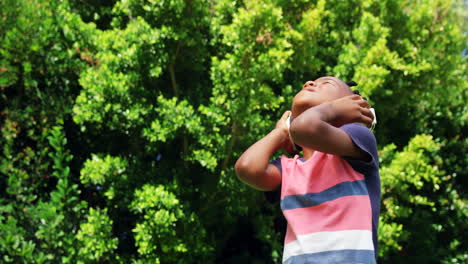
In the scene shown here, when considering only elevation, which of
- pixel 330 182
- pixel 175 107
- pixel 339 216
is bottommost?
pixel 339 216

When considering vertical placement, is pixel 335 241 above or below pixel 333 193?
below

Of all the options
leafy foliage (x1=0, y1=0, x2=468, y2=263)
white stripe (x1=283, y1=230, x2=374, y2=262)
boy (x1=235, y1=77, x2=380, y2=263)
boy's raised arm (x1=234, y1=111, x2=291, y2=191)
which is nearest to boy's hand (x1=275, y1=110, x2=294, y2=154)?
boy's raised arm (x1=234, y1=111, x2=291, y2=191)

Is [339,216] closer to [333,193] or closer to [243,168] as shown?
[333,193]

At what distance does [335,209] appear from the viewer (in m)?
1.42

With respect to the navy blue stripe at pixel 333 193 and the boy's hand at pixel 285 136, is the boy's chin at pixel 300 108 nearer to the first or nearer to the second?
the boy's hand at pixel 285 136

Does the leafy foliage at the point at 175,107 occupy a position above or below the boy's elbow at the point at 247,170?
above

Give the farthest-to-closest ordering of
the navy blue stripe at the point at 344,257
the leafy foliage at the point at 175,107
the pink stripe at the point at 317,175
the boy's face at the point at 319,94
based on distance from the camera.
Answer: the leafy foliage at the point at 175,107, the boy's face at the point at 319,94, the pink stripe at the point at 317,175, the navy blue stripe at the point at 344,257

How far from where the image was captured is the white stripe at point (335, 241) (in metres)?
1.36

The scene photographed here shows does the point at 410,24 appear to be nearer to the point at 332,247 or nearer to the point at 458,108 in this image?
the point at 458,108

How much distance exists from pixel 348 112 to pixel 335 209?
34 centimetres

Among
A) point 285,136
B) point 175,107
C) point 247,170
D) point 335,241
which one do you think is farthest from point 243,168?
point 175,107

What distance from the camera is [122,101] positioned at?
462cm

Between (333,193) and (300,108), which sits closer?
(333,193)

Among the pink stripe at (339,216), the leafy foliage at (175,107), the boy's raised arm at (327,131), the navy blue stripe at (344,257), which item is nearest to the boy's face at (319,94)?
the boy's raised arm at (327,131)
